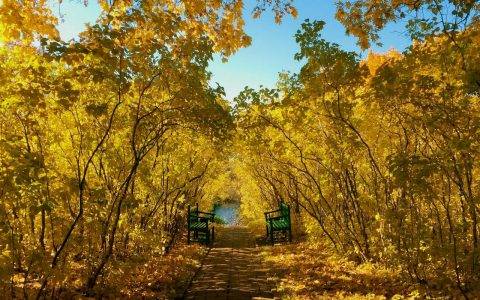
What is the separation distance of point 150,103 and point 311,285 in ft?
17.2

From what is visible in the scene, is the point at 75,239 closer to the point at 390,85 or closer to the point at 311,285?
the point at 311,285

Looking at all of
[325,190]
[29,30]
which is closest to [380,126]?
[325,190]

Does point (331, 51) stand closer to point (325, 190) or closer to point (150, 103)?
point (150, 103)

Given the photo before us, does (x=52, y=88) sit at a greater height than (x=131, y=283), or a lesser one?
greater

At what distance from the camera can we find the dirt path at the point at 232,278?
27.7ft

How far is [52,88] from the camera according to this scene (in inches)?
222

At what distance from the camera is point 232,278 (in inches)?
396

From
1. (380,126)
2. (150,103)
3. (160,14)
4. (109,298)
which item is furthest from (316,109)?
(109,298)

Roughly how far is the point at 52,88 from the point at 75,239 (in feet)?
9.73

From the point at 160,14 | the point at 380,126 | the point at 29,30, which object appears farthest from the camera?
the point at 380,126

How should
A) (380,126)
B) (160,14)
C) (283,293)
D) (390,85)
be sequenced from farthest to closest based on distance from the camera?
(380,126) → (283,293) → (390,85) → (160,14)

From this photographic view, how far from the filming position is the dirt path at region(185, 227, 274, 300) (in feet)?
27.7

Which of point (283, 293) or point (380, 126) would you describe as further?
point (380, 126)

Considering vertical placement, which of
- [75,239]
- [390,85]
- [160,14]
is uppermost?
[160,14]
